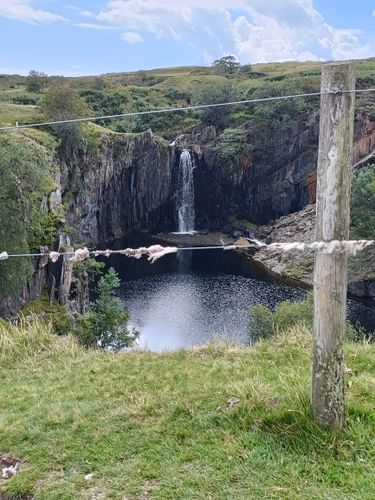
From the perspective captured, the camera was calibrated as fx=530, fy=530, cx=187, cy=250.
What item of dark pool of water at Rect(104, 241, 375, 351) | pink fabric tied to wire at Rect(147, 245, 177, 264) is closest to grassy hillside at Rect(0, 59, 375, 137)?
dark pool of water at Rect(104, 241, 375, 351)

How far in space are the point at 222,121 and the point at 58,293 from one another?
42.8 meters

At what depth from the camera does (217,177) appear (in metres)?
67.8

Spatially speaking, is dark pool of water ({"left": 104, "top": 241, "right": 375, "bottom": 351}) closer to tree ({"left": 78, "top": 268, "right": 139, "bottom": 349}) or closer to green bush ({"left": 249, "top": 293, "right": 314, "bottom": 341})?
green bush ({"left": 249, "top": 293, "right": 314, "bottom": 341})

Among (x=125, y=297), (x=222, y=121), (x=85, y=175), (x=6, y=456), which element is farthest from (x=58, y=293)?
(x=222, y=121)

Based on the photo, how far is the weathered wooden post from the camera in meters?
4.55

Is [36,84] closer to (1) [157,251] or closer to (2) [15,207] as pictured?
(2) [15,207]

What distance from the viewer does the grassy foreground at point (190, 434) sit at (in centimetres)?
452

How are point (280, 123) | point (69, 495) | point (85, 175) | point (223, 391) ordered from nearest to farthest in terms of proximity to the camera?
1. point (69, 495)
2. point (223, 391)
3. point (85, 175)
4. point (280, 123)

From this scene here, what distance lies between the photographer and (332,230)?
4625 millimetres

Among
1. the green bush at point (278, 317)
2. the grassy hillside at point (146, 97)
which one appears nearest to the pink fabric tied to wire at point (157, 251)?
the green bush at point (278, 317)

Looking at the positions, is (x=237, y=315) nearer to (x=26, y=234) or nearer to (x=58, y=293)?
(x=58, y=293)

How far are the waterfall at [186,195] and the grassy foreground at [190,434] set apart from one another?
5887 cm

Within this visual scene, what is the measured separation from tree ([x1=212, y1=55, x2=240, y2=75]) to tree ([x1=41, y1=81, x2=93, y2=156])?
222 feet

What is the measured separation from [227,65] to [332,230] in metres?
111
